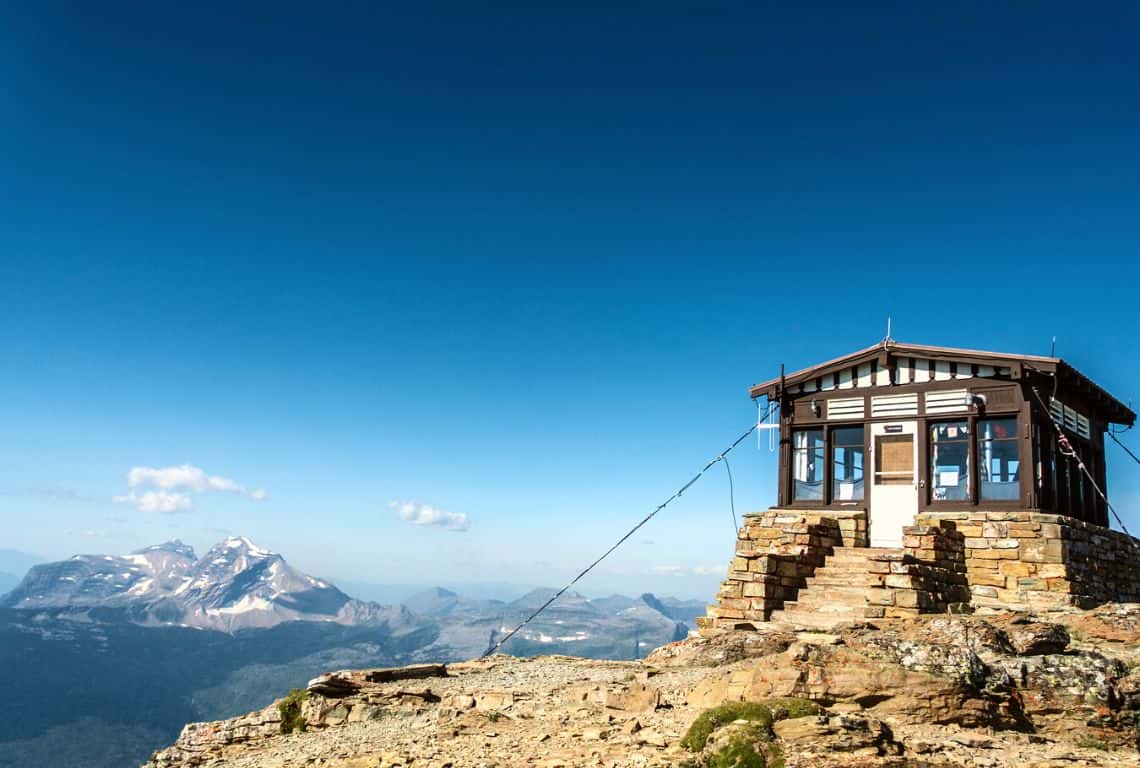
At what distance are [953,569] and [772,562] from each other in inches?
194

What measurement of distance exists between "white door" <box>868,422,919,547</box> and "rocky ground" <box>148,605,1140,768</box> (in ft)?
26.2

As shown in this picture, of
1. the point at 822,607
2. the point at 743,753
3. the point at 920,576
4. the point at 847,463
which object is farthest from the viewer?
the point at 847,463

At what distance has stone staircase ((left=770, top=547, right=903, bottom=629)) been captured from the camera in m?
17.3

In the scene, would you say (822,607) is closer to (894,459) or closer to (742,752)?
(894,459)

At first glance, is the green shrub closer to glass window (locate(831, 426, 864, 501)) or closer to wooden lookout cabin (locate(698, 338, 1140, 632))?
wooden lookout cabin (locate(698, 338, 1140, 632))

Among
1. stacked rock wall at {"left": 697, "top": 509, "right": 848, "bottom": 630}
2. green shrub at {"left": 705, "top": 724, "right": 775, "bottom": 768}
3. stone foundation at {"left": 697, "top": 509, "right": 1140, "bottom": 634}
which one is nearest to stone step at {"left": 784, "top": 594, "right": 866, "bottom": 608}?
stone foundation at {"left": 697, "top": 509, "right": 1140, "bottom": 634}

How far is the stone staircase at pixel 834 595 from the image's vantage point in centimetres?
1734

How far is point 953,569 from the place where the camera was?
62.6 feet

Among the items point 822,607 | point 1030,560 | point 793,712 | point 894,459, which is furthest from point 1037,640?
point 894,459

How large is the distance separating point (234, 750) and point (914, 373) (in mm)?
20589

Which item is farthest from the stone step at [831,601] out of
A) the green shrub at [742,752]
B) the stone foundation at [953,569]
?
the green shrub at [742,752]

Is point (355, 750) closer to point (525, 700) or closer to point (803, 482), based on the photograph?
point (525, 700)

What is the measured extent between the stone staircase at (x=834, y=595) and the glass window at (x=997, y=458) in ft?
13.0

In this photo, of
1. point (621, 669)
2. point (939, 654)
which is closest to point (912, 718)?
A: point (939, 654)
